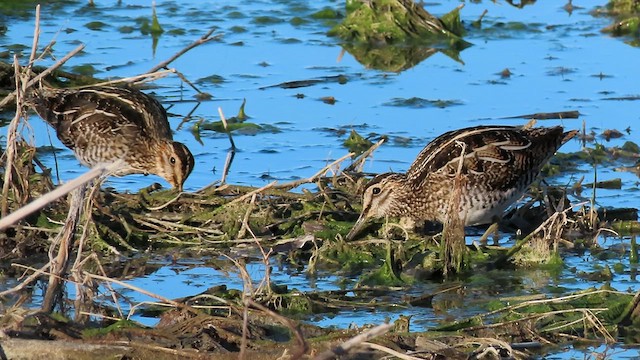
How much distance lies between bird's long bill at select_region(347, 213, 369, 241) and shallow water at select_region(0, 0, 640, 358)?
0.57 meters

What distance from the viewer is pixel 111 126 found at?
951cm

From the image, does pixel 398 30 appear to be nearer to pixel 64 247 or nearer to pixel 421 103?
pixel 421 103

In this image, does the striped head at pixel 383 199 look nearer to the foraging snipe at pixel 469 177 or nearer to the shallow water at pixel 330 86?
the foraging snipe at pixel 469 177

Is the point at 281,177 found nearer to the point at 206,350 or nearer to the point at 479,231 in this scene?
the point at 479,231

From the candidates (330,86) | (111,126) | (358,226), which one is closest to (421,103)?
(330,86)

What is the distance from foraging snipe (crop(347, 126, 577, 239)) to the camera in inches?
321

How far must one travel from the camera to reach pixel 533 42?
13602 mm

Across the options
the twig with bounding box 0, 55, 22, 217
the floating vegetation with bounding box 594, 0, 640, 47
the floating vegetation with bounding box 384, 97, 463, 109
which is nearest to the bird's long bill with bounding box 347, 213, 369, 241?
the twig with bounding box 0, 55, 22, 217

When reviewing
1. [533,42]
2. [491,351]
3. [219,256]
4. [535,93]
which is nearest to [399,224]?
[219,256]

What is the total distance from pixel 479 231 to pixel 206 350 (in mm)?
3242

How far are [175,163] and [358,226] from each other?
1.53 m

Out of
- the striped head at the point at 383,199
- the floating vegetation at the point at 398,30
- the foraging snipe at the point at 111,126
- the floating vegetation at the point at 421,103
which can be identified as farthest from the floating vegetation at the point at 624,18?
the striped head at the point at 383,199

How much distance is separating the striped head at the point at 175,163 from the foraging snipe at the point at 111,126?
10 millimetres

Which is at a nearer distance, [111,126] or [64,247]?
[64,247]
